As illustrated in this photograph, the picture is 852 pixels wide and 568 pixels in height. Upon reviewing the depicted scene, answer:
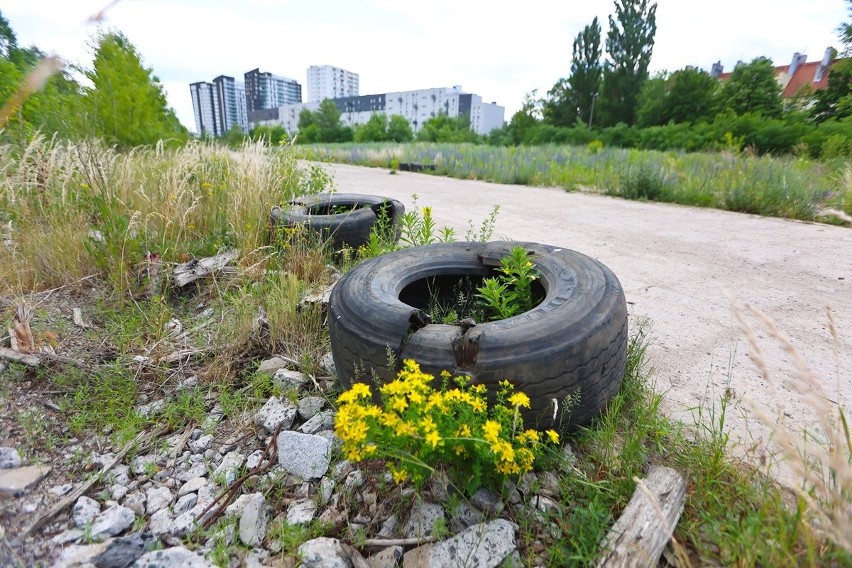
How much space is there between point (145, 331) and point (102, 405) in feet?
2.15

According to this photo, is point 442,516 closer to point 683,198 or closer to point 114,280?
point 114,280

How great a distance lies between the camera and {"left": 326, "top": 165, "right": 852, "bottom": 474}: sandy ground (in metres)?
2.28

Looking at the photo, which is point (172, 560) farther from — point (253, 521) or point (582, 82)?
point (582, 82)

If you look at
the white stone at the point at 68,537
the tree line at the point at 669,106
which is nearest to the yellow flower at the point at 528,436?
the white stone at the point at 68,537

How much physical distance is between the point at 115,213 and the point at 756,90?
30699mm

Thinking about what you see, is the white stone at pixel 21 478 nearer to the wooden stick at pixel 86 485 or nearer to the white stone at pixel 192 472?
the wooden stick at pixel 86 485

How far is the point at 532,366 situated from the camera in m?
1.67

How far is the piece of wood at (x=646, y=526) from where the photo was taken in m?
1.33

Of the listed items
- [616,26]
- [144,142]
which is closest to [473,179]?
[144,142]

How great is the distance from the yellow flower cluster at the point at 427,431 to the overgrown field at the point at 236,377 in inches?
9.8

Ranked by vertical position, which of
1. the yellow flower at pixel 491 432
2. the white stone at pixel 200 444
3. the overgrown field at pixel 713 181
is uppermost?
the overgrown field at pixel 713 181

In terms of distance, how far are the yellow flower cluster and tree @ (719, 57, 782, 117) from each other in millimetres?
29019

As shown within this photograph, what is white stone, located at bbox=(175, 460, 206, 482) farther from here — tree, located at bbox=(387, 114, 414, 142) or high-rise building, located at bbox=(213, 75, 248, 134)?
high-rise building, located at bbox=(213, 75, 248, 134)

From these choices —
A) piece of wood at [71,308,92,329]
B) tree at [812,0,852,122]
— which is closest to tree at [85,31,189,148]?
piece of wood at [71,308,92,329]
